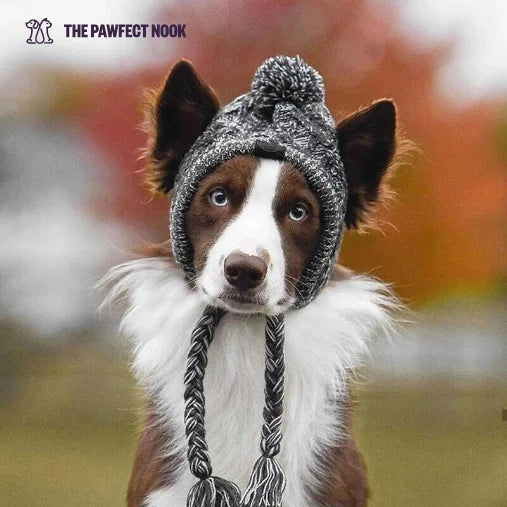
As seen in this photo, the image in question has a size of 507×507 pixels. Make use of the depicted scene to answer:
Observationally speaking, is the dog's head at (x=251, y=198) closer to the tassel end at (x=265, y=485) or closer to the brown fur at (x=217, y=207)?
the brown fur at (x=217, y=207)

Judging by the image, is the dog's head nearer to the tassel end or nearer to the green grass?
the tassel end

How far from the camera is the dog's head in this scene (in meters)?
1.27

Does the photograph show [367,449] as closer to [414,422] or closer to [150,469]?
[414,422]

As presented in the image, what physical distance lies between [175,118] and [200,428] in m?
0.60

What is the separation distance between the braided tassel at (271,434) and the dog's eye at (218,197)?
0.24 m

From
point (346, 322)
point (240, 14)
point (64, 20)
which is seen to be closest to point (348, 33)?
point (240, 14)

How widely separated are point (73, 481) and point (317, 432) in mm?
958

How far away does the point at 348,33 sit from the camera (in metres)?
2.01

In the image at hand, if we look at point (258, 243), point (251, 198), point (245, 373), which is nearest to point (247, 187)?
point (251, 198)

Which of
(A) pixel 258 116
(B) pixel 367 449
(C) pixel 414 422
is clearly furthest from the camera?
(C) pixel 414 422

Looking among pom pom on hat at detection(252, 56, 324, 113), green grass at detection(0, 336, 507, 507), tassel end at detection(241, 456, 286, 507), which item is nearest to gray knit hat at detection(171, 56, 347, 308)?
pom pom on hat at detection(252, 56, 324, 113)

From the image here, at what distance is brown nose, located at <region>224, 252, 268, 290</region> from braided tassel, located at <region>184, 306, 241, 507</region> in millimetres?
176

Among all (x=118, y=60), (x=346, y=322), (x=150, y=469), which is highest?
(x=118, y=60)

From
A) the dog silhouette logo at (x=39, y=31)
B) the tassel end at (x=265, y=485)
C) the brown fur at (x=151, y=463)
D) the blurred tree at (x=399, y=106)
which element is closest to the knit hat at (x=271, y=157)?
the tassel end at (x=265, y=485)
